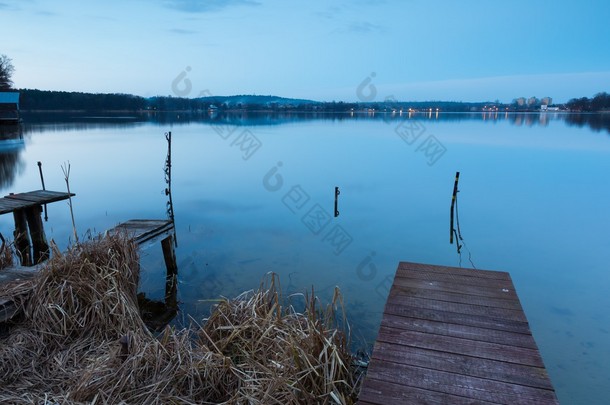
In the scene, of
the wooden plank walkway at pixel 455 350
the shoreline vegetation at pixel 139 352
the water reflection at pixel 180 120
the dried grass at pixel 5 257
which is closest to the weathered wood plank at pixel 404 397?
the wooden plank walkway at pixel 455 350

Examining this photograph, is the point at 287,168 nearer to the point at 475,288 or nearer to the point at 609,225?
the point at 609,225

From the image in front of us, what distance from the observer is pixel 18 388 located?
4.05 metres

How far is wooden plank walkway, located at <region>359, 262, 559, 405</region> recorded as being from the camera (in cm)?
293

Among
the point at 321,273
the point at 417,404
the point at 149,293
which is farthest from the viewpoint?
the point at 321,273

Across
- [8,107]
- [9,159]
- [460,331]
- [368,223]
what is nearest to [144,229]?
[460,331]

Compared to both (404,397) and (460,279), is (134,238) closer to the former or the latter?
(460,279)

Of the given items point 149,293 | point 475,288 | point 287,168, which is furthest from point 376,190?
point 475,288

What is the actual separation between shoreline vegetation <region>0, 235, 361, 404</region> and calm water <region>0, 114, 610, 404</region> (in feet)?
7.79

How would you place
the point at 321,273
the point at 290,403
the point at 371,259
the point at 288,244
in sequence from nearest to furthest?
the point at 290,403 < the point at 321,273 < the point at 371,259 < the point at 288,244

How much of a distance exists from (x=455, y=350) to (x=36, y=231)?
1077cm

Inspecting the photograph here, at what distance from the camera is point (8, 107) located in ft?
145

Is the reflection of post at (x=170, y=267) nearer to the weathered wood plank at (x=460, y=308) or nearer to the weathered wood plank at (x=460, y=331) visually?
the weathered wood plank at (x=460, y=308)

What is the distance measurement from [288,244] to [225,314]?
6372mm

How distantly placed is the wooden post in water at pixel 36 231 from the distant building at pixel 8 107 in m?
44.1
